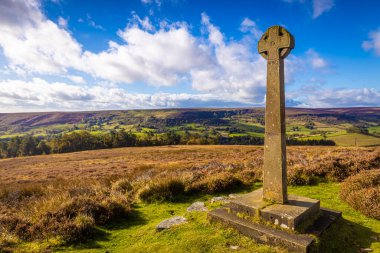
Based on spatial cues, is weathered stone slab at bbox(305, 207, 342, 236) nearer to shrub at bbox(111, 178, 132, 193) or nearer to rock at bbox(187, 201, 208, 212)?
rock at bbox(187, 201, 208, 212)

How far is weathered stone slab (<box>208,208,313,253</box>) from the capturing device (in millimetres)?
4754

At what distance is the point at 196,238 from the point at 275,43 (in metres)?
5.07

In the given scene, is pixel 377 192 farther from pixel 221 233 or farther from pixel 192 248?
pixel 192 248

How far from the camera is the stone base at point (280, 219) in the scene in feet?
16.3

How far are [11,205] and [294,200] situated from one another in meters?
9.67

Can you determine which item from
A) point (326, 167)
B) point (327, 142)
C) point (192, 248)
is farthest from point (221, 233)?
point (327, 142)

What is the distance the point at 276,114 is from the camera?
5992 mm

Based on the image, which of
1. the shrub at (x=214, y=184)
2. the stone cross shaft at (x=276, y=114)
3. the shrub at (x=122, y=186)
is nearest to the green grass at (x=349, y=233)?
the stone cross shaft at (x=276, y=114)

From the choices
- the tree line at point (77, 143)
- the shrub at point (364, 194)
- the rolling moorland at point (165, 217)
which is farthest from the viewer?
the tree line at point (77, 143)

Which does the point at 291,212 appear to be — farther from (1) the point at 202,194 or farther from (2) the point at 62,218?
(2) the point at 62,218

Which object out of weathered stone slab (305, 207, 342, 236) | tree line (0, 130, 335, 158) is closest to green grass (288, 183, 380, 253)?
weathered stone slab (305, 207, 342, 236)

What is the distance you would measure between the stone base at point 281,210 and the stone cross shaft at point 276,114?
0.29m

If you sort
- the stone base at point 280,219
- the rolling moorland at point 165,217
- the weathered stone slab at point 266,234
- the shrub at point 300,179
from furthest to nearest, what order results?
the shrub at point 300,179
the rolling moorland at point 165,217
the stone base at point 280,219
the weathered stone slab at point 266,234

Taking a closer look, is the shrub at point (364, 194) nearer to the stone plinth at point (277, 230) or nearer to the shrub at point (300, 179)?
the stone plinth at point (277, 230)
